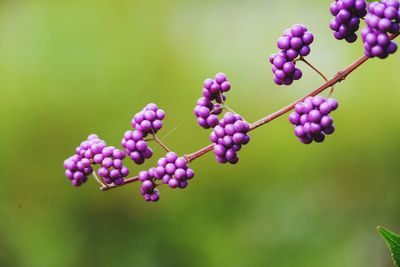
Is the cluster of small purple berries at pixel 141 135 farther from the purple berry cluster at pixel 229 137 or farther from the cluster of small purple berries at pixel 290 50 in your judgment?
the cluster of small purple berries at pixel 290 50

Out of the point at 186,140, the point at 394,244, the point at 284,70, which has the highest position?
the point at 284,70

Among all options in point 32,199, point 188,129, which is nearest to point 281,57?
point 188,129

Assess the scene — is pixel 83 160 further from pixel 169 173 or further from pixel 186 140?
pixel 186 140

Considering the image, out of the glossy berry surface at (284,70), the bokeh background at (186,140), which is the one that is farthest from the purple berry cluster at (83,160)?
the bokeh background at (186,140)

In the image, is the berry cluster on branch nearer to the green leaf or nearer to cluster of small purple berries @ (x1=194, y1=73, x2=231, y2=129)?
cluster of small purple berries @ (x1=194, y1=73, x2=231, y2=129)

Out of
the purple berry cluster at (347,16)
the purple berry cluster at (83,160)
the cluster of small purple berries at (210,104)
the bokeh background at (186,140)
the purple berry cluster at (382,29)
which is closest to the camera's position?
the purple berry cluster at (382,29)

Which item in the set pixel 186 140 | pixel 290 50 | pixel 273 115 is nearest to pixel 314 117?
pixel 273 115

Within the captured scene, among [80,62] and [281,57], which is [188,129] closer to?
[80,62]
